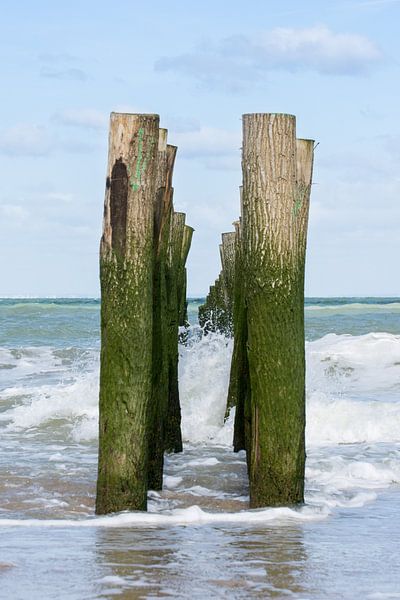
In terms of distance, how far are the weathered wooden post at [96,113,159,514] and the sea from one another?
486 mm

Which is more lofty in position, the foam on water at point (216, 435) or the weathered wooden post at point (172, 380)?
the weathered wooden post at point (172, 380)

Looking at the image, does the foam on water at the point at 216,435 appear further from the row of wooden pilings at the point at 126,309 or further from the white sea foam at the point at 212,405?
the row of wooden pilings at the point at 126,309

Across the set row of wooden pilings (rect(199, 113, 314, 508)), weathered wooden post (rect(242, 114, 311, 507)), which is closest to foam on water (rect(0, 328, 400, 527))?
row of wooden pilings (rect(199, 113, 314, 508))

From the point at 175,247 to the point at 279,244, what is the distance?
4.28 meters

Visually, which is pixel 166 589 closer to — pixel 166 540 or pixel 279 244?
pixel 166 540

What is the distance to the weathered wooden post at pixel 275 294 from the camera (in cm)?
627

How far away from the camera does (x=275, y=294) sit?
20.5ft

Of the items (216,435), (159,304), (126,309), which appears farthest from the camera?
(216,435)

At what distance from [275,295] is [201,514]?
1528 mm

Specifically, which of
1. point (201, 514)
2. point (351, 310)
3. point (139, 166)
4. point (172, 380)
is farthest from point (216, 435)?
point (351, 310)

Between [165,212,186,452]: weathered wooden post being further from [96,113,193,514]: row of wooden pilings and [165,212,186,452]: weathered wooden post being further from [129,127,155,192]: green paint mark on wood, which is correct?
[129,127,155,192]: green paint mark on wood

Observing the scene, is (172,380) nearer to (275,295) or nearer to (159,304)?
(159,304)

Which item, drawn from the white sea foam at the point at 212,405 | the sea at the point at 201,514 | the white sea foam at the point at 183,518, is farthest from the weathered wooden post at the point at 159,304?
the white sea foam at the point at 212,405

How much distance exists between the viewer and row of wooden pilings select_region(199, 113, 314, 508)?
6273 mm
